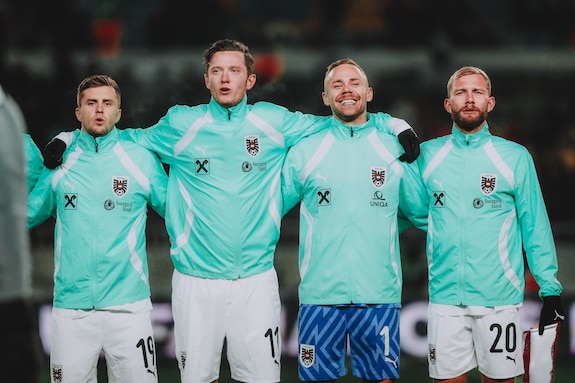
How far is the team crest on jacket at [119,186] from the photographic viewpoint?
5039 millimetres

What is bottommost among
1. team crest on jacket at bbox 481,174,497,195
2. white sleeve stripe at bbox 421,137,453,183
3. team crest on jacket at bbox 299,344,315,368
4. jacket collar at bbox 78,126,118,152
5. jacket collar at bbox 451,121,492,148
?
team crest on jacket at bbox 299,344,315,368

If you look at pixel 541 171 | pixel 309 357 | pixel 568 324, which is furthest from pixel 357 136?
pixel 541 171

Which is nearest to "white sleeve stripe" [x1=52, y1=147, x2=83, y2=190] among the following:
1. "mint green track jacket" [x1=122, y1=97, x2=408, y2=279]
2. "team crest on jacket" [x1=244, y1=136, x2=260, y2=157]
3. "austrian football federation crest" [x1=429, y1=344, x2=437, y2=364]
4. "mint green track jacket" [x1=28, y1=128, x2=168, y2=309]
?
"mint green track jacket" [x1=28, y1=128, x2=168, y2=309]

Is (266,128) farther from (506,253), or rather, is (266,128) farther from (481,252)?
(506,253)

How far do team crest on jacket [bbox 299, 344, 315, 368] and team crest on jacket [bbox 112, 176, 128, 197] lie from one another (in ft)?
4.16

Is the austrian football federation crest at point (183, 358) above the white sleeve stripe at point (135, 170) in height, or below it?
below

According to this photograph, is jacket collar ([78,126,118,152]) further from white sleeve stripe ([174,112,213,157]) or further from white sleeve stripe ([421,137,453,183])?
white sleeve stripe ([421,137,453,183])

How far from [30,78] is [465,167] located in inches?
286

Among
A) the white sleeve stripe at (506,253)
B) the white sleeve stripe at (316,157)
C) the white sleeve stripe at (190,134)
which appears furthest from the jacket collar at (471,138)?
the white sleeve stripe at (190,134)

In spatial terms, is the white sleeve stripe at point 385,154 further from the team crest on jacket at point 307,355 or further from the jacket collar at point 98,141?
the jacket collar at point 98,141

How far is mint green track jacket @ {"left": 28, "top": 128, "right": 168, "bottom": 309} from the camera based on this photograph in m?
4.96

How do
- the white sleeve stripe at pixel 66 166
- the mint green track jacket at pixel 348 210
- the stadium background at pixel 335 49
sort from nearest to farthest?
1. the mint green track jacket at pixel 348 210
2. the white sleeve stripe at pixel 66 166
3. the stadium background at pixel 335 49

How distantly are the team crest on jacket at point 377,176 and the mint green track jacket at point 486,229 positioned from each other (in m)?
0.28

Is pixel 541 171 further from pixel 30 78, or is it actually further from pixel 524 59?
pixel 30 78
